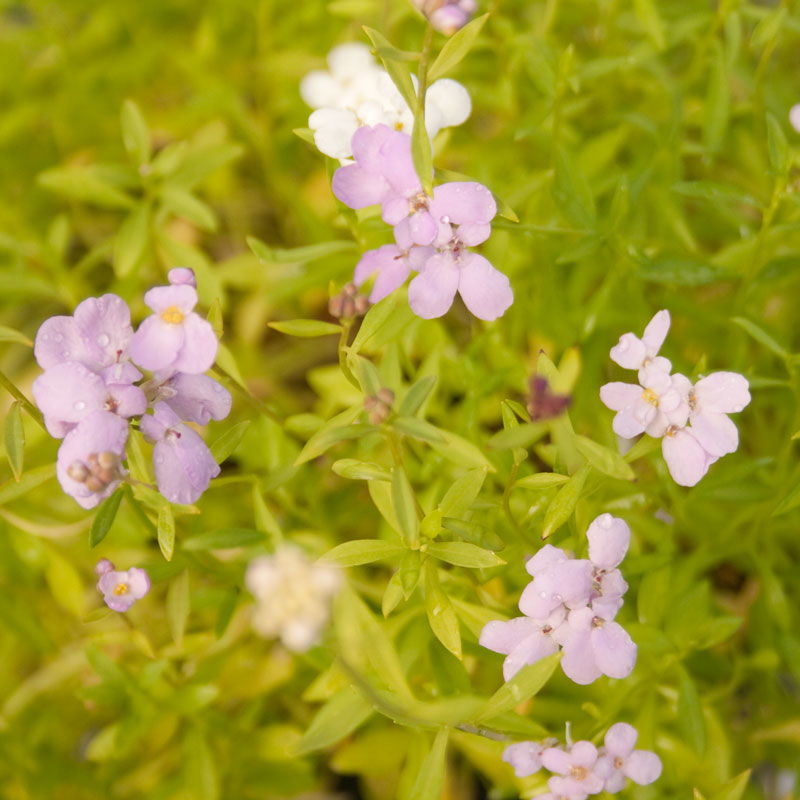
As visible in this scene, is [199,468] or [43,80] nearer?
[199,468]

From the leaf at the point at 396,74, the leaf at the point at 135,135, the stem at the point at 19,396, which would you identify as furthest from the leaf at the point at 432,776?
the leaf at the point at 135,135

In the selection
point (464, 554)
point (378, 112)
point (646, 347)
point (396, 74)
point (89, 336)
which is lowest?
point (464, 554)

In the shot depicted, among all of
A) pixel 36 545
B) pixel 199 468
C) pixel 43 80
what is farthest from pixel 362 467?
pixel 43 80

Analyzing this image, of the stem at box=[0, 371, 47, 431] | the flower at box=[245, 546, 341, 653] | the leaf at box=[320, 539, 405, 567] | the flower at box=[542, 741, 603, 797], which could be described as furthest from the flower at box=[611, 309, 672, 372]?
the stem at box=[0, 371, 47, 431]

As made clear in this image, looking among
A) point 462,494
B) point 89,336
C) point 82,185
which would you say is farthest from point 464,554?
point 82,185

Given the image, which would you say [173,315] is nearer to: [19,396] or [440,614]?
[19,396]

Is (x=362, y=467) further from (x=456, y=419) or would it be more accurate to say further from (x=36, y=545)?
(x=36, y=545)

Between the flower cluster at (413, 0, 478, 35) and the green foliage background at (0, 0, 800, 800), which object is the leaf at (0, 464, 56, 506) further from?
the flower cluster at (413, 0, 478, 35)
